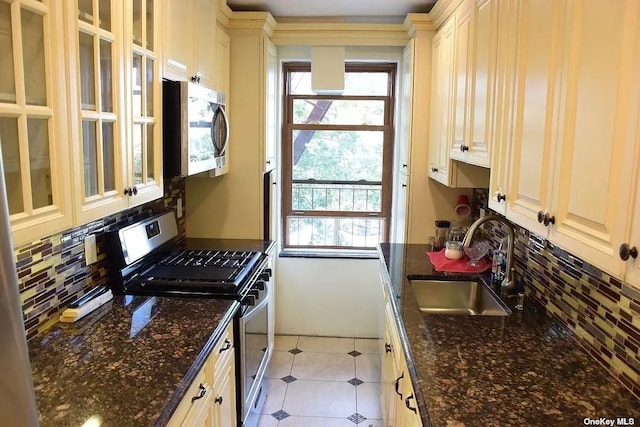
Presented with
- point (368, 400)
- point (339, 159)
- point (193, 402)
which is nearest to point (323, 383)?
point (368, 400)

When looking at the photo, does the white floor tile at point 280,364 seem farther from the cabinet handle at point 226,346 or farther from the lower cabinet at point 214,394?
the cabinet handle at point 226,346

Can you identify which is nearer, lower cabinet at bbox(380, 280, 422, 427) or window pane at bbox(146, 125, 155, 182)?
lower cabinet at bbox(380, 280, 422, 427)

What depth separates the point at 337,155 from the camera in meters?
4.02

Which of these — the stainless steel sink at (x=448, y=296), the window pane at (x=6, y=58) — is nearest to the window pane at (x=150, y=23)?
the window pane at (x=6, y=58)

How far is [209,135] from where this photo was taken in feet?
8.70

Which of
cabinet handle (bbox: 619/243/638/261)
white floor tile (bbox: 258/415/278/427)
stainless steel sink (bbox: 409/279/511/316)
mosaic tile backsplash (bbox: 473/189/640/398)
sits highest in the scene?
cabinet handle (bbox: 619/243/638/261)

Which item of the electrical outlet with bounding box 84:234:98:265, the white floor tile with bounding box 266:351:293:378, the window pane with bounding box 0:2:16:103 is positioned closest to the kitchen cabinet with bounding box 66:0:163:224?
the window pane with bounding box 0:2:16:103

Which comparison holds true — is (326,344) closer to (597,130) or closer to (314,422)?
(314,422)

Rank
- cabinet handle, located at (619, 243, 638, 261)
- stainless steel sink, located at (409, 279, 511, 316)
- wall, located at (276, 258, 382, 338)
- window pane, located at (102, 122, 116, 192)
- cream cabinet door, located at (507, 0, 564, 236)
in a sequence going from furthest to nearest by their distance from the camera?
wall, located at (276, 258, 382, 338) → stainless steel sink, located at (409, 279, 511, 316) → window pane, located at (102, 122, 116, 192) → cream cabinet door, located at (507, 0, 564, 236) → cabinet handle, located at (619, 243, 638, 261)

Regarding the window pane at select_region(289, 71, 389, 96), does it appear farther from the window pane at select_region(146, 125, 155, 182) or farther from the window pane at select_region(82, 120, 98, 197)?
the window pane at select_region(82, 120, 98, 197)

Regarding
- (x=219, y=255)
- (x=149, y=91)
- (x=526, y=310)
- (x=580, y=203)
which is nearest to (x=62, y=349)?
(x=149, y=91)

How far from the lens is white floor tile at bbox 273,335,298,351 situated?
12.3 feet

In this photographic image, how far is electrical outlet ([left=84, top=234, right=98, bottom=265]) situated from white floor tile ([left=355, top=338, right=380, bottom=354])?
2.21 metres

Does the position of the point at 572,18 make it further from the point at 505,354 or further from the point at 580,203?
the point at 505,354
